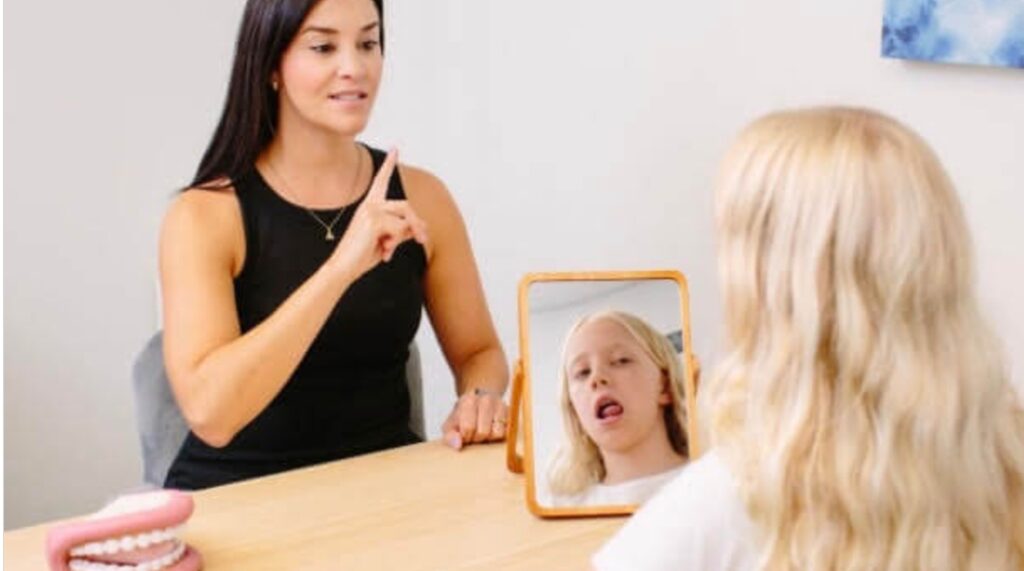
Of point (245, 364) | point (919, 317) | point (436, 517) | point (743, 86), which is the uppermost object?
point (743, 86)

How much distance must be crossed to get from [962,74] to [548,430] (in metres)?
0.77

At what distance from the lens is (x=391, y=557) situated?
47.3 inches

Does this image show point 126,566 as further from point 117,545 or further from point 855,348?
point 855,348

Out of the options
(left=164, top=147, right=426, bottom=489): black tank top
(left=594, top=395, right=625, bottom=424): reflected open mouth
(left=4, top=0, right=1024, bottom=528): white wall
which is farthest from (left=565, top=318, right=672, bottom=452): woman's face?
(left=4, top=0, right=1024, bottom=528): white wall

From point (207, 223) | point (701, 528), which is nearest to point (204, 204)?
→ point (207, 223)

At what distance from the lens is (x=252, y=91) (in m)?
1.66

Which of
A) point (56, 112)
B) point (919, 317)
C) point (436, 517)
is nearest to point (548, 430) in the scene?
point (436, 517)

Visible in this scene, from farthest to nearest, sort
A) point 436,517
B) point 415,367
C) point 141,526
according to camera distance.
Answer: point 415,367 < point 436,517 < point 141,526

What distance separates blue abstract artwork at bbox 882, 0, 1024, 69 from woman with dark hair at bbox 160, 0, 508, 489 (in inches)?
27.4

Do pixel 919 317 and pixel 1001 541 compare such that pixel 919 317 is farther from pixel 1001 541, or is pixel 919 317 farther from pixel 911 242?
pixel 1001 541

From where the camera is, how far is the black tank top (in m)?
1.68

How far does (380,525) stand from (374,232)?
38 cm

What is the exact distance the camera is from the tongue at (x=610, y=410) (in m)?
1.28

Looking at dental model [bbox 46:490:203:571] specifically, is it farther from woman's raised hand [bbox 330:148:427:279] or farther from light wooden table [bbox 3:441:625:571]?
woman's raised hand [bbox 330:148:427:279]
